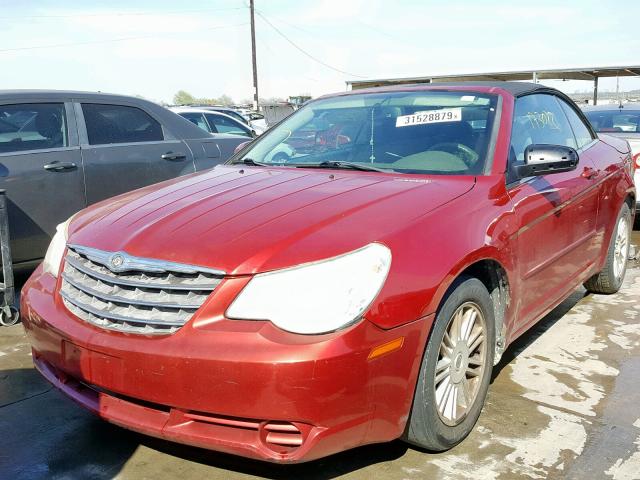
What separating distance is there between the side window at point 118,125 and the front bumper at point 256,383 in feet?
11.1

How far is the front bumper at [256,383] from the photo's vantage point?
7.00 ft

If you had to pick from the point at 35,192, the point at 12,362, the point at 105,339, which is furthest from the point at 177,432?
the point at 35,192

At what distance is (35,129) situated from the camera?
16.7ft

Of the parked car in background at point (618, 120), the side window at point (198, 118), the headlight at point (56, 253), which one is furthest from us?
the side window at point (198, 118)

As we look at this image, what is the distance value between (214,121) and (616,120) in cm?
689

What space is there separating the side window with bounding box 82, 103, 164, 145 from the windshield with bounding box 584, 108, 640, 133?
5.73 meters

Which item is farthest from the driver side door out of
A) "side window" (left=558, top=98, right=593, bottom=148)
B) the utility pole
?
the utility pole

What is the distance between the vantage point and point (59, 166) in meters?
5.04

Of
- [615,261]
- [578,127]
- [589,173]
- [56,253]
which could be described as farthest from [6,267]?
[615,261]

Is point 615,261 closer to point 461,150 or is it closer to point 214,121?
point 461,150

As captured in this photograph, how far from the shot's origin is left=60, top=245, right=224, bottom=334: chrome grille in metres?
2.32

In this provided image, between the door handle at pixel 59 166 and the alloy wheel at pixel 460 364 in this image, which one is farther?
the door handle at pixel 59 166

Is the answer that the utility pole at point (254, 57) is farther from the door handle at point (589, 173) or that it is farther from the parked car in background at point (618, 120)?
the door handle at point (589, 173)

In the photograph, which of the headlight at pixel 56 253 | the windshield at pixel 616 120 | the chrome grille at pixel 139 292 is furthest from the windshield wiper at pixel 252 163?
the windshield at pixel 616 120
